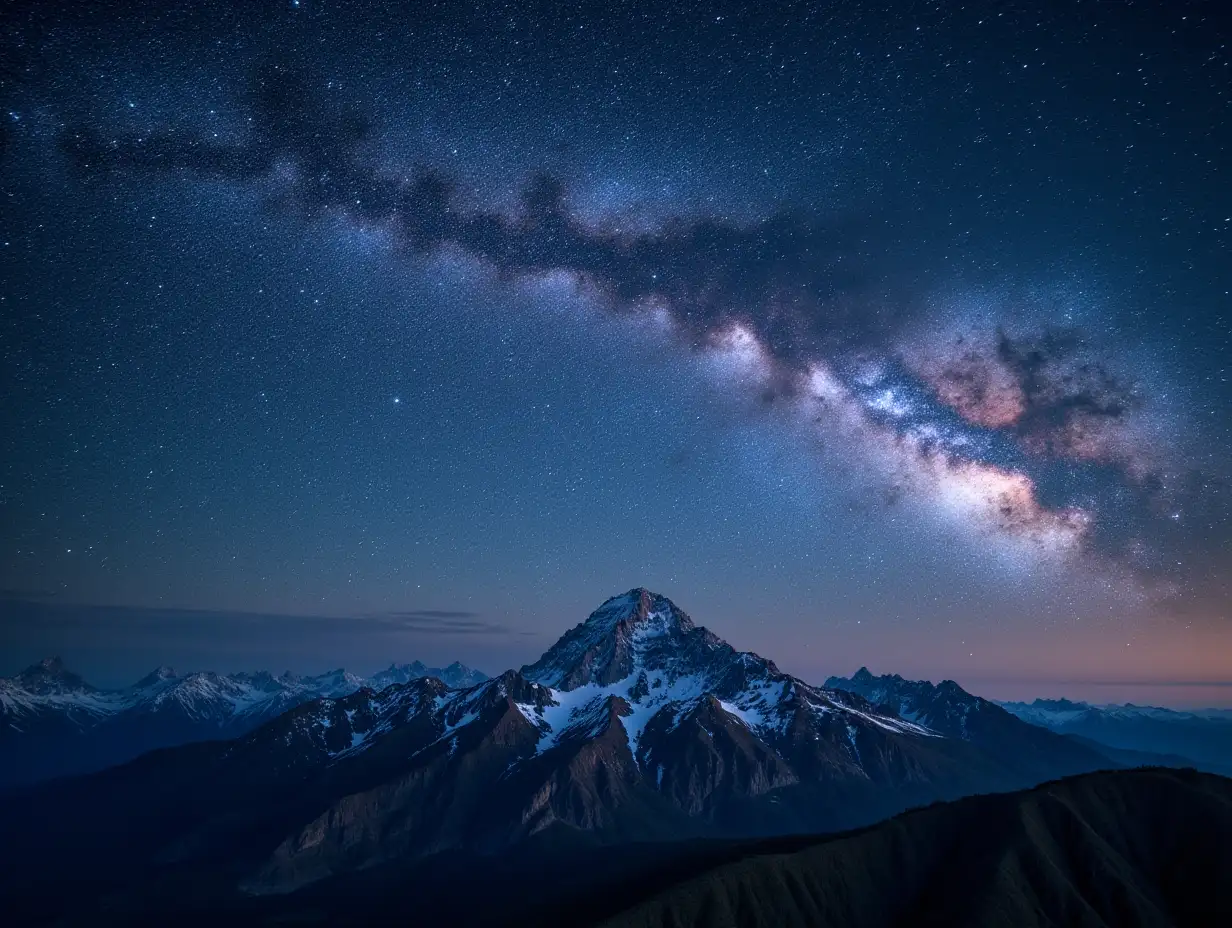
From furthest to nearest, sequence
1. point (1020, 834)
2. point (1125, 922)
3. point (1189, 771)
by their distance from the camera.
Answer: point (1189, 771) < point (1020, 834) < point (1125, 922)

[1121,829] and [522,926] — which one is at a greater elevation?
[1121,829]

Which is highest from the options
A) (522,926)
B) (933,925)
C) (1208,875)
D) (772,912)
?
(1208,875)

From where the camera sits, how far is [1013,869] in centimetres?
14000

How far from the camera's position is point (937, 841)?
164000mm

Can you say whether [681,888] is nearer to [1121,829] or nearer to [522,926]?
[522,926]

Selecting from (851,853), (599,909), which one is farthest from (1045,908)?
(599,909)

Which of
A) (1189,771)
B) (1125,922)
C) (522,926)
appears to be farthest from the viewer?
(522,926)

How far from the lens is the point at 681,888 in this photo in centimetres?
15100

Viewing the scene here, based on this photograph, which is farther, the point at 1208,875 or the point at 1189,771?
the point at 1189,771

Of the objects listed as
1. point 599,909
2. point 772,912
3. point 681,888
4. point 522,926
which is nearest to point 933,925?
point 772,912

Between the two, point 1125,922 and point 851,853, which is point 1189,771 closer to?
point 1125,922

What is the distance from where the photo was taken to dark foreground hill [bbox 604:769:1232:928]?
136m

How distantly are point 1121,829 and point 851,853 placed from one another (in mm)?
59465

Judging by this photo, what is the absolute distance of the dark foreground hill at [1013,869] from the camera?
5349 inches
